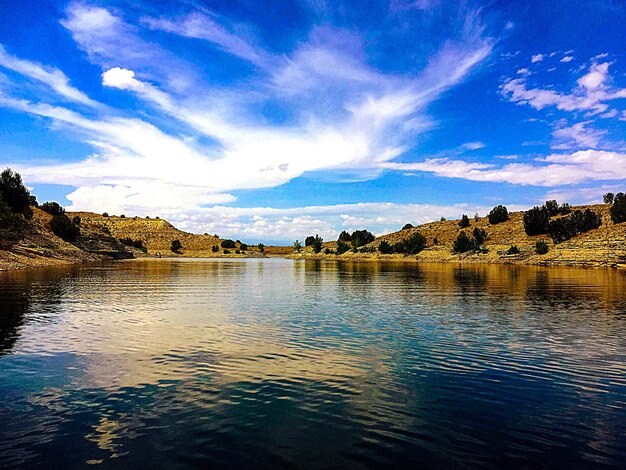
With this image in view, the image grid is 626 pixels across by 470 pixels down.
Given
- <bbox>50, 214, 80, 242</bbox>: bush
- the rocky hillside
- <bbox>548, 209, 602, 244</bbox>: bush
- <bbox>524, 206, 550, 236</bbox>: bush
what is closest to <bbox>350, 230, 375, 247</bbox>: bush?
<bbox>524, 206, 550, 236</bbox>: bush

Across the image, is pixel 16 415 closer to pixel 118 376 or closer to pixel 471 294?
pixel 118 376

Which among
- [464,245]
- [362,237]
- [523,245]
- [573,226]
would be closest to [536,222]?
[523,245]

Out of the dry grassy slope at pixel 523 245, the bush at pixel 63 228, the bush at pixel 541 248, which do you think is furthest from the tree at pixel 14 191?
the bush at pixel 541 248

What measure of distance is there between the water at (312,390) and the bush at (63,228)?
104428 mm

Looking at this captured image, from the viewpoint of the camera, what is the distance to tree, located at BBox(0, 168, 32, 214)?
104625 mm

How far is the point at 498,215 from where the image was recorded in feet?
511

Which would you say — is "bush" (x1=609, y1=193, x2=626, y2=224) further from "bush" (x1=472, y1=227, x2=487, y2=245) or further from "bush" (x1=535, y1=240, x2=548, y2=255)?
"bush" (x1=472, y1=227, x2=487, y2=245)

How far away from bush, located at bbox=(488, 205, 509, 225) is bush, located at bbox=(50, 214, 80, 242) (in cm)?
14165

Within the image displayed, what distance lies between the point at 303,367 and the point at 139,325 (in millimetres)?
12710

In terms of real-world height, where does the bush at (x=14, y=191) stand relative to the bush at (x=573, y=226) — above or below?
above

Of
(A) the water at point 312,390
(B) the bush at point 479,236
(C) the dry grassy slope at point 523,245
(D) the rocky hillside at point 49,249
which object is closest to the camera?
(A) the water at point 312,390

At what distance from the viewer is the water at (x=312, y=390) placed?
379 inches

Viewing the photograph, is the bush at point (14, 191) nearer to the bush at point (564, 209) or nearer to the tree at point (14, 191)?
the tree at point (14, 191)

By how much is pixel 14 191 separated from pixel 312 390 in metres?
121
